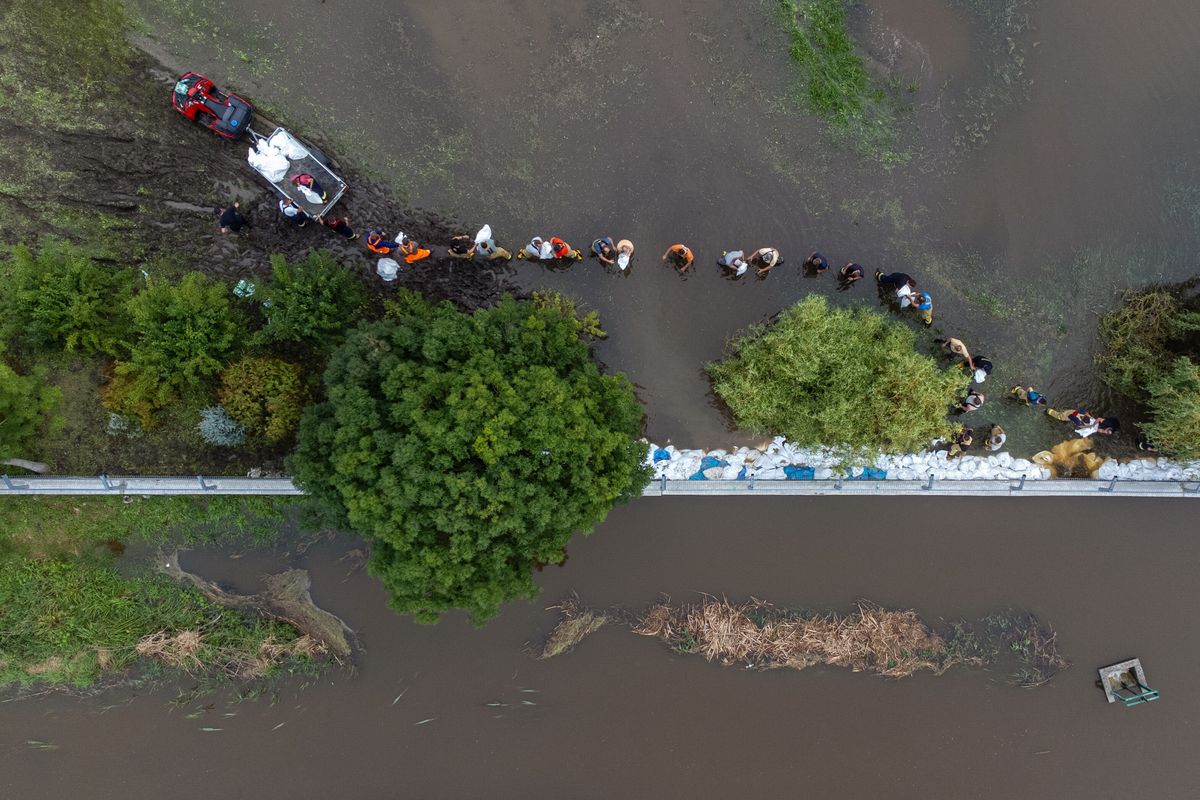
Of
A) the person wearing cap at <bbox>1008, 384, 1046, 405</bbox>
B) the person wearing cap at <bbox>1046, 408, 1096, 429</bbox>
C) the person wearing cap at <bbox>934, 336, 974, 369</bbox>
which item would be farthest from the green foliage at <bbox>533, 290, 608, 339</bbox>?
the person wearing cap at <bbox>1046, 408, 1096, 429</bbox>

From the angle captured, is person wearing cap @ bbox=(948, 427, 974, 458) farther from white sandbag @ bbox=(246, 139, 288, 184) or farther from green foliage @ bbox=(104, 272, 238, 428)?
white sandbag @ bbox=(246, 139, 288, 184)

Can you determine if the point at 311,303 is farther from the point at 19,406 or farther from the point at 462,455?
the point at 19,406

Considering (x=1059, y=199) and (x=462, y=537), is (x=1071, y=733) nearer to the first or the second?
(x=1059, y=199)

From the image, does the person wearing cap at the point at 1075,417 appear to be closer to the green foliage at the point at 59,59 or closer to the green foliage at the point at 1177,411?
the green foliage at the point at 1177,411

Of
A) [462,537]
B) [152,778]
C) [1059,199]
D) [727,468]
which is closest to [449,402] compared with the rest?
[462,537]

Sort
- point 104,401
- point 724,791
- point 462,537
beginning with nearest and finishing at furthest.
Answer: point 462,537
point 104,401
point 724,791

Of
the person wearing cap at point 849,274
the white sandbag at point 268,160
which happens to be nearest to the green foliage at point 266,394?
the white sandbag at point 268,160

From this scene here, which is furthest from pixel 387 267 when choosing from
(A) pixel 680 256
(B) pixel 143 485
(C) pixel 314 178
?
(B) pixel 143 485
